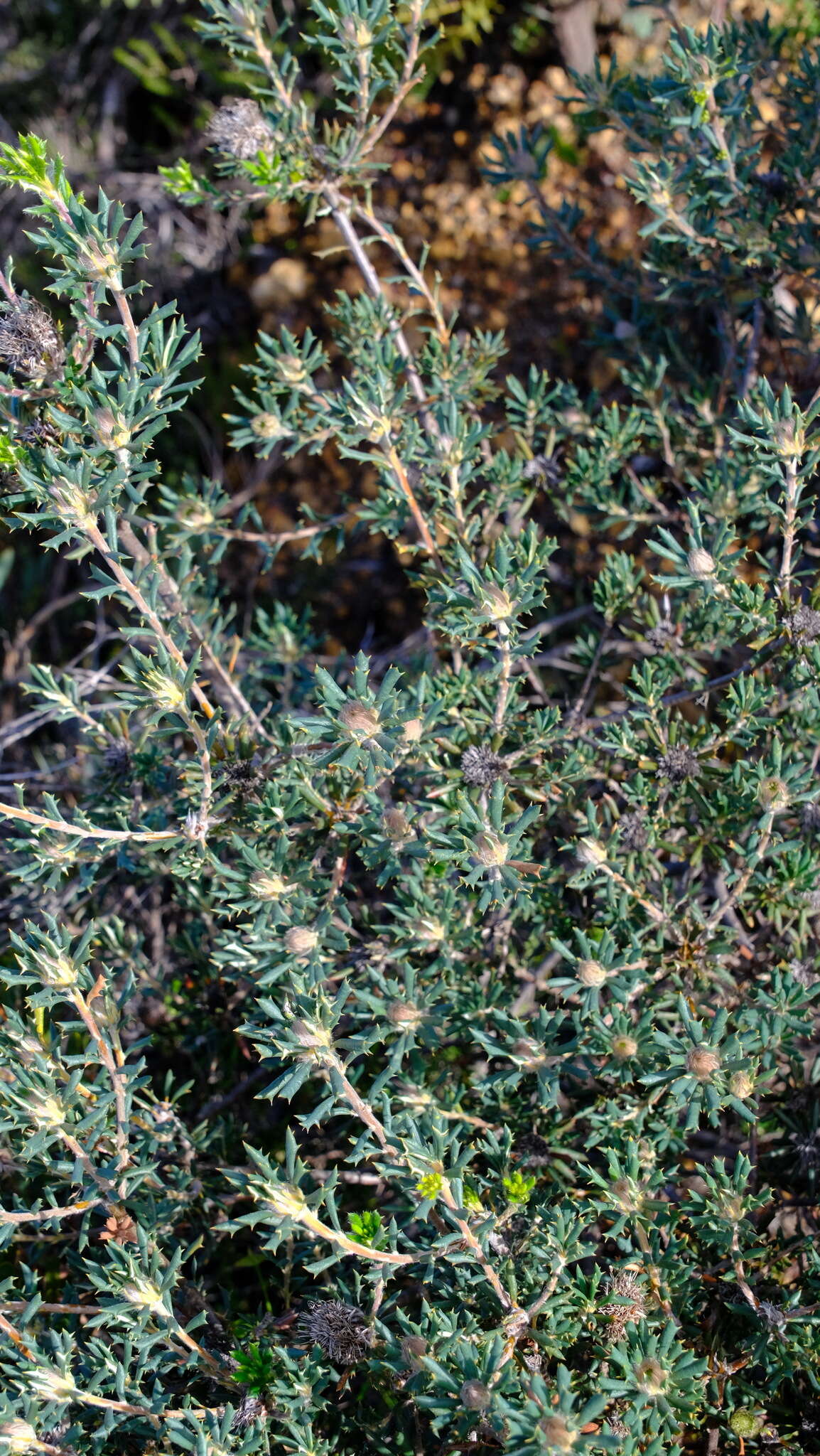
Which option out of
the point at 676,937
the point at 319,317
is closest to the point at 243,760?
the point at 676,937

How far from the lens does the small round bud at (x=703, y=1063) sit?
1.77 meters

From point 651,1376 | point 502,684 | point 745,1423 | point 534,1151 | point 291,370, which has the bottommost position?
point 745,1423

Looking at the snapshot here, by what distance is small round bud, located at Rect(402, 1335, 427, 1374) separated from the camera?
169 cm

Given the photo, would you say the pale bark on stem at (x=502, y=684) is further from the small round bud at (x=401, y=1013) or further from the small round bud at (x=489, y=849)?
the small round bud at (x=401, y=1013)

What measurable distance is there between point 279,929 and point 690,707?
4.86ft

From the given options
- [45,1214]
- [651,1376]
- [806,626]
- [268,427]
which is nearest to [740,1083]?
[651,1376]

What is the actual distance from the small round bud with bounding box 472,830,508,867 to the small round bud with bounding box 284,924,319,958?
13.2 inches

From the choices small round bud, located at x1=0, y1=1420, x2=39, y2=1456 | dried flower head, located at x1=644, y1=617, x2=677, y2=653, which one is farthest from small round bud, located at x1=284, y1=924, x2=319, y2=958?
dried flower head, located at x1=644, y1=617, x2=677, y2=653

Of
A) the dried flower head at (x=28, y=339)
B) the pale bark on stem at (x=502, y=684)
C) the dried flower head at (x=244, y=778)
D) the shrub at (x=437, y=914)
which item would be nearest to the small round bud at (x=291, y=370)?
the shrub at (x=437, y=914)

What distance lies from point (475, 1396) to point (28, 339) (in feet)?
5.80

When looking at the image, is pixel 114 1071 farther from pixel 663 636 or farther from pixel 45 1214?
pixel 663 636

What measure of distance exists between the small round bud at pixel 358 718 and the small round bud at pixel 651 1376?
109cm

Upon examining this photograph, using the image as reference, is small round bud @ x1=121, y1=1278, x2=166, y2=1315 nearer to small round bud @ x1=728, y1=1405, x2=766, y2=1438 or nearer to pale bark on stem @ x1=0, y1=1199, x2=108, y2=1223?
pale bark on stem @ x1=0, y1=1199, x2=108, y2=1223

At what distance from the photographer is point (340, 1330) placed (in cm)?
180
